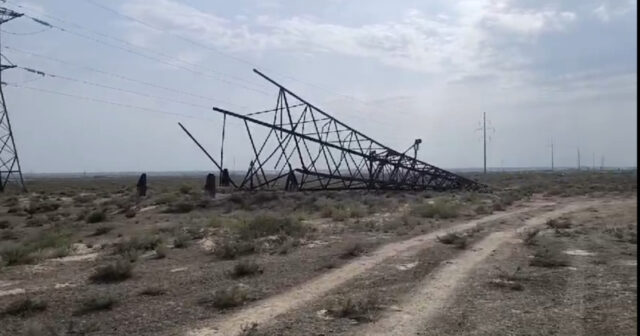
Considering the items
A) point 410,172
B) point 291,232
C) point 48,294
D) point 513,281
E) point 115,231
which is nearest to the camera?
point 48,294

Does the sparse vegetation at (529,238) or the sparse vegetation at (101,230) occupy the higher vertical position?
the sparse vegetation at (529,238)

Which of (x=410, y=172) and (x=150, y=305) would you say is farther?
(x=410, y=172)

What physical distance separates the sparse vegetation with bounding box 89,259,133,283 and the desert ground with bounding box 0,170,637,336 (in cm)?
4

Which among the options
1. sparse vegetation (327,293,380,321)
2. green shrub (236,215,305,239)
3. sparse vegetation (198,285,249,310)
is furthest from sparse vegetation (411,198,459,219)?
sparse vegetation (198,285,249,310)

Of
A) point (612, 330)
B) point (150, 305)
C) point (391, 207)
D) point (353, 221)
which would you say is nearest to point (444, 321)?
point (612, 330)

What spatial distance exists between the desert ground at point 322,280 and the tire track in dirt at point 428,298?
0.11ft

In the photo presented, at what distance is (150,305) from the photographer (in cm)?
1100

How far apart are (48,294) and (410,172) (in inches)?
2076

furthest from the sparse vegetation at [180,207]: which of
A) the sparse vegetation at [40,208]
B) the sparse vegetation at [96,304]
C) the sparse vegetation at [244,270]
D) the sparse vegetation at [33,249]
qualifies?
the sparse vegetation at [96,304]

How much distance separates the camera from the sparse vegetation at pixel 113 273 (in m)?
13.5

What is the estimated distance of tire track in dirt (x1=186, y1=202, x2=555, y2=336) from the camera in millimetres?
9350

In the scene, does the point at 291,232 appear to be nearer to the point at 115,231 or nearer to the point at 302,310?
the point at 115,231

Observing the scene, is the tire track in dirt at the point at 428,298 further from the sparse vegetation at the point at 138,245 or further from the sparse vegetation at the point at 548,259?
the sparse vegetation at the point at 138,245

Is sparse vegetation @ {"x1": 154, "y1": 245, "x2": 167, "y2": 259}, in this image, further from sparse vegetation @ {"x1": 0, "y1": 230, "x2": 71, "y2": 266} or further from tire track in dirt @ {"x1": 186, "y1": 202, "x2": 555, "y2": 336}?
tire track in dirt @ {"x1": 186, "y1": 202, "x2": 555, "y2": 336}
